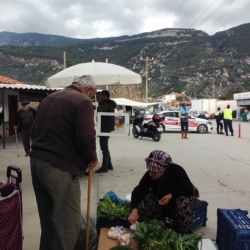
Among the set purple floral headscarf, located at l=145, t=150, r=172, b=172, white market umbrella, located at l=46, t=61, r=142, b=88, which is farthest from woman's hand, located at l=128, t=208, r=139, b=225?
white market umbrella, located at l=46, t=61, r=142, b=88

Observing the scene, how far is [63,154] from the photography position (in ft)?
8.47

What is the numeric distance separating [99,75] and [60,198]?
389 cm

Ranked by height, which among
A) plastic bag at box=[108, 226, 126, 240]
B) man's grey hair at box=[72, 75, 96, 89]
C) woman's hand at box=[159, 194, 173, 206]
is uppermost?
man's grey hair at box=[72, 75, 96, 89]

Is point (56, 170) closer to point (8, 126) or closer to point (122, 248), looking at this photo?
point (122, 248)

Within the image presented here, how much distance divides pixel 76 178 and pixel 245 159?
795 centimetres

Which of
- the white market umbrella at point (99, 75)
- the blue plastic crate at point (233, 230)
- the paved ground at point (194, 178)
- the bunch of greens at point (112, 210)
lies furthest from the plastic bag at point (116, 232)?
the white market umbrella at point (99, 75)

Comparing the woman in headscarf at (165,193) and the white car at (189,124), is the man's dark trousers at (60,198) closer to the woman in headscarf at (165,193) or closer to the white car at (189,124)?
the woman in headscarf at (165,193)

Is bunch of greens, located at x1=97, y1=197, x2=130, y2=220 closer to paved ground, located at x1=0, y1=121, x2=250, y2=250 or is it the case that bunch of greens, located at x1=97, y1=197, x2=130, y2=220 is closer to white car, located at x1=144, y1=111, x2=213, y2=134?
paved ground, located at x1=0, y1=121, x2=250, y2=250

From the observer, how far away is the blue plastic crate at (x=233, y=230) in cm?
267

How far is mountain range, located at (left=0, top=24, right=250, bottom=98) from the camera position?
63.0m

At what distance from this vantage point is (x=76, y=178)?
268 centimetres

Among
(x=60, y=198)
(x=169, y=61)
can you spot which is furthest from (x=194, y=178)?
(x=169, y=61)

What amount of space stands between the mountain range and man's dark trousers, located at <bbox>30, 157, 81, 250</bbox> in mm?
55950

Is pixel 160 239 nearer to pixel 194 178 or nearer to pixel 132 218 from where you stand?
pixel 132 218
